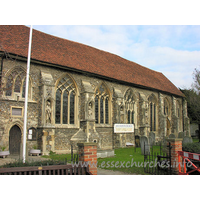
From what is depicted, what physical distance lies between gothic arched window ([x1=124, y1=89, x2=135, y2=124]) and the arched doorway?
36.4 ft

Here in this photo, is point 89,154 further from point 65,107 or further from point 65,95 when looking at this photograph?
point 65,95

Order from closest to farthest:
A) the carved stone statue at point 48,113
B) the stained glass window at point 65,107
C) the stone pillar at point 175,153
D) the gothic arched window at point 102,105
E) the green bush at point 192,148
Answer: the stone pillar at point 175,153
the green bush at point 192,148
the carved stone statue at point 48,113
the stained glass window at point 65,107
the gothic arched window at point 102,105

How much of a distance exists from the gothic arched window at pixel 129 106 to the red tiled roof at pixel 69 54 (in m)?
1.37

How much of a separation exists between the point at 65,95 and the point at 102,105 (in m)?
4.17

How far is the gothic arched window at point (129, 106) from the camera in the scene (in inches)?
842

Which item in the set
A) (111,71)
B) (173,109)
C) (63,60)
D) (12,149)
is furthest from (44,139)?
(173,109)

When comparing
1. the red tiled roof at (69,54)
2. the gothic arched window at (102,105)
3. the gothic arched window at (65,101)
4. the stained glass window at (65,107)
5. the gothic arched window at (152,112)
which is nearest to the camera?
the red tiled roof at (69,54)

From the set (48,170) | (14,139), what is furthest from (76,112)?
(48,170)

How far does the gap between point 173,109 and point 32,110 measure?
66.3ft

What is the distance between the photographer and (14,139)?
13.4 meters

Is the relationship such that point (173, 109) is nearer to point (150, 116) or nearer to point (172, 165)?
point (150, 116)

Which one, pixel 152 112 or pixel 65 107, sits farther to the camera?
pixel 152 112

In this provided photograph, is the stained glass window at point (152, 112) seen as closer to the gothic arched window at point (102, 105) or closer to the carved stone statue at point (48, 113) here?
the gothic arched window at point (102, 105)

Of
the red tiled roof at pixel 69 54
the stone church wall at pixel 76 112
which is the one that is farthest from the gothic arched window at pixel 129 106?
the red tiled roof at pixel 69 54
